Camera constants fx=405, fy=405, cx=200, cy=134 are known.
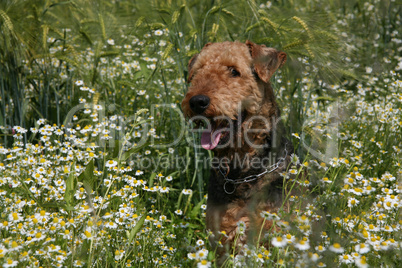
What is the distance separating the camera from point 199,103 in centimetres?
298

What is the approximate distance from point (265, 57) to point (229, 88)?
1.19 feet

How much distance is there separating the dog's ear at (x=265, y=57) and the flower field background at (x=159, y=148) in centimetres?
17

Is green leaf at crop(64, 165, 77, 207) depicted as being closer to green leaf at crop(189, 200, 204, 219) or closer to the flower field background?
the flower field background

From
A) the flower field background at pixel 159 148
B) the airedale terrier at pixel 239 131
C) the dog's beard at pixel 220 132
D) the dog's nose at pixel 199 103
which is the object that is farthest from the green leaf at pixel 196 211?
the dog's nose at pixel 199 103

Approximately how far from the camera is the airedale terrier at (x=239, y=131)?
3031mm

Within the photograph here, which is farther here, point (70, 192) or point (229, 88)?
point (229, 88)

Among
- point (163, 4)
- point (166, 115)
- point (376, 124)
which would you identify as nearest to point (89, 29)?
point (163, 4)

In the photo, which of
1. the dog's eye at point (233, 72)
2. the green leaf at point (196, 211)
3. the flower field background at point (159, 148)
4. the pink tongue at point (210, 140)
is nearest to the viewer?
the flower field background at point (159, 148)

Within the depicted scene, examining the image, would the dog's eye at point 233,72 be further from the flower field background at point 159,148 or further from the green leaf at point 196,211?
the green leaf at point 196,211

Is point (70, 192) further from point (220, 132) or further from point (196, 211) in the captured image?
point (196, 211)

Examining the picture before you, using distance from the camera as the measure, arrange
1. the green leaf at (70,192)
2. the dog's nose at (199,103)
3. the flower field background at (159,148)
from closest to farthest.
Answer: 1. the flower field background at (159,148)
2. the green leaf at (70,192)
3. the dog's nose at (199,103)

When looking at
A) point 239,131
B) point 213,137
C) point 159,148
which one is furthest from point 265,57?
point 159,148

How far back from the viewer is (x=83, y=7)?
4539 mm

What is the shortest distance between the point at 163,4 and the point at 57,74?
140 centimetres
